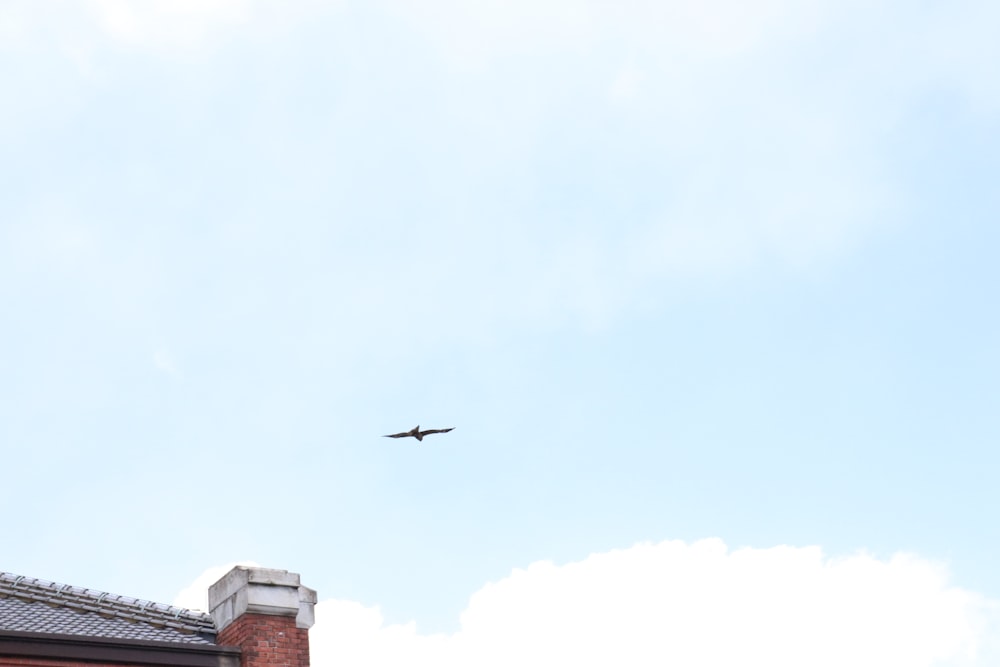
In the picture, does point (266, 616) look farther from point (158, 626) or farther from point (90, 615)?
point (90, 615)

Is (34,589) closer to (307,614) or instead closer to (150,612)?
(150,612)

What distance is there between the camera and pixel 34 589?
21422 millimetres

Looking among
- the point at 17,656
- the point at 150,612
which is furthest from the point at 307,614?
the point at 17,656

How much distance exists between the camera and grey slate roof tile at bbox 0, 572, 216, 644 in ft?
64.6

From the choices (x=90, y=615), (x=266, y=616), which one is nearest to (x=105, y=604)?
(x=90, y=615)

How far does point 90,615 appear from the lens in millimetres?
20812

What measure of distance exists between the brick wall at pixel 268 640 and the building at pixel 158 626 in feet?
0.05

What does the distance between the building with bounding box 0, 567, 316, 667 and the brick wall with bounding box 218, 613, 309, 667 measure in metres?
0.02

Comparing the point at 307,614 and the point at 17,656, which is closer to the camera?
the point at 17,656

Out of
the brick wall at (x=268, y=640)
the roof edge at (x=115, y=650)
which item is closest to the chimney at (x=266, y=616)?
the brick wall at (x=268, y=640)

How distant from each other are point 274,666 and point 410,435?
5.01m

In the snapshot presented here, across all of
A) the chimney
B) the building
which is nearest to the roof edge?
the building

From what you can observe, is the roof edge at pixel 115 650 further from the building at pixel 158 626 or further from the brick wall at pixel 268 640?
the brick wall at pixel 268 640

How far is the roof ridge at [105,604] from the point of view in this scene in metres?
21.1
